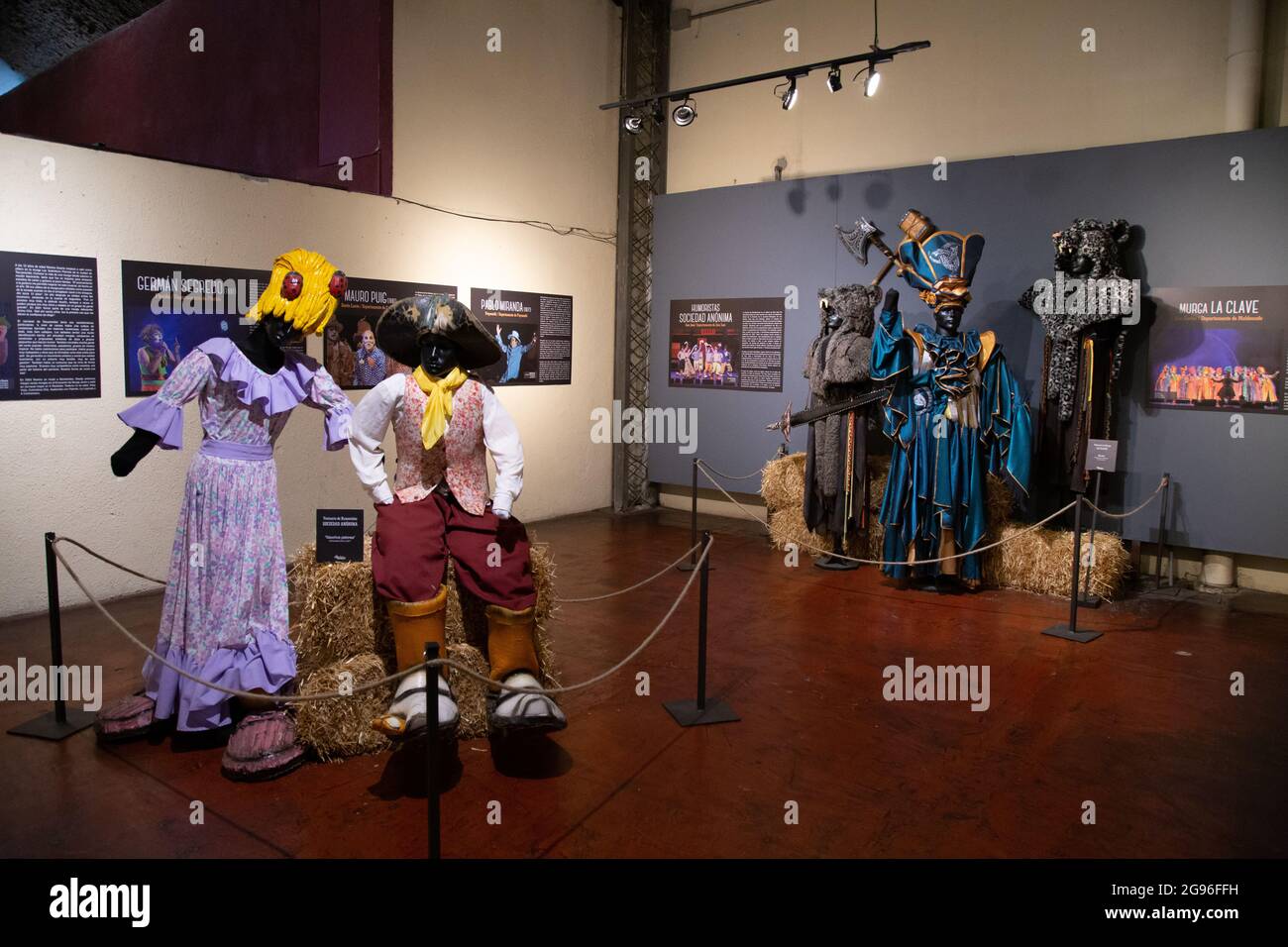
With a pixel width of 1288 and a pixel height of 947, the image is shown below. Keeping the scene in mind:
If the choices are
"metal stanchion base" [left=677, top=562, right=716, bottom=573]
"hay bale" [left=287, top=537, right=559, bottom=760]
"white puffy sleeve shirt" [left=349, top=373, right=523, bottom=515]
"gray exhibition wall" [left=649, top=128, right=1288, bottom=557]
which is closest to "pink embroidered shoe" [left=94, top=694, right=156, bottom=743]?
"hay bale" [left=287, top=537, right=559, bottom=760]

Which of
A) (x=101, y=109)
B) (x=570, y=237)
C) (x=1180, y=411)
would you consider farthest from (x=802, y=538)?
(x=101, y=109)

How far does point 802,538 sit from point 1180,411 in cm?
264

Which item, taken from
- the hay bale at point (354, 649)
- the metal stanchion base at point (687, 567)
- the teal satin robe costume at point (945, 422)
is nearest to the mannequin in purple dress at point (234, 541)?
the hay bale at point (354, 649)

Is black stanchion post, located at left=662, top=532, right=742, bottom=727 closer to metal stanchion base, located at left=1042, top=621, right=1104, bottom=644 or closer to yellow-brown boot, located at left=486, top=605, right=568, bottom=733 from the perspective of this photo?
yellow-brown boot, located at left=486, top=605, right=568, bottom=733

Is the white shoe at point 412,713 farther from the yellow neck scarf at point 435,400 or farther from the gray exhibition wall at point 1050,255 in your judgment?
the gray exhibition wall at point 1050,255

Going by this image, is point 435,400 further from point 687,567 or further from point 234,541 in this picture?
point 687,567

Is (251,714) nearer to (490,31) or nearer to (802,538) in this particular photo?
(802,538)

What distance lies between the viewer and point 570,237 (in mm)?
8562

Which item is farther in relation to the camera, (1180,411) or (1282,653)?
(1180,411)

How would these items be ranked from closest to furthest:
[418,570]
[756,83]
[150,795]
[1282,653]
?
1. [150,795]
2. [418,570]
3. [1282,653]
4. [756,83]

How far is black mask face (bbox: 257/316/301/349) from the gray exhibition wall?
17.0ft

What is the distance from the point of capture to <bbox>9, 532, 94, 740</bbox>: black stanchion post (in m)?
3.69

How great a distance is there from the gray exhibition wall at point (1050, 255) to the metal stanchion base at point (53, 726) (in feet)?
18.7
